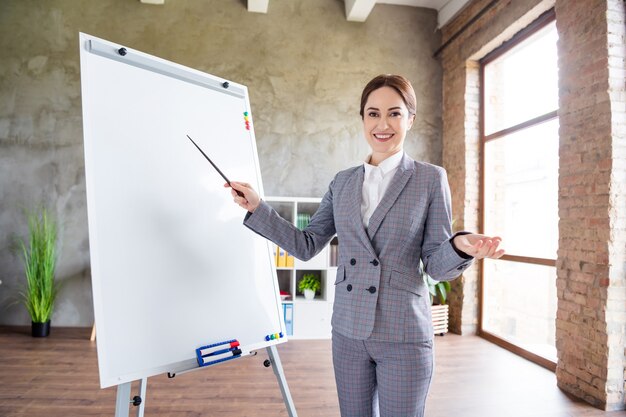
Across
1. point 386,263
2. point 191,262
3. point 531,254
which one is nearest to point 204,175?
point 191,262

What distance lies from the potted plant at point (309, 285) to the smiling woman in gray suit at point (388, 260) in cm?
298

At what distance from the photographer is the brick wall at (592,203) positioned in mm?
2531

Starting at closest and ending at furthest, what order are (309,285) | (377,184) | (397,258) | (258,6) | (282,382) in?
(397,258), (377,184), (282,382), (309,285), (258,6)

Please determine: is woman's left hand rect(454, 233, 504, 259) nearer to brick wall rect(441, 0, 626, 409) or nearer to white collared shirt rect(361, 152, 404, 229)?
white collared shirt rect(361, 152, 404, 229)

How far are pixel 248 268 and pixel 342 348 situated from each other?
2.09 feet

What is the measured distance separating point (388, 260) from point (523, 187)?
10.5ft

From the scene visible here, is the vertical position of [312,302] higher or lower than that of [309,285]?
lower

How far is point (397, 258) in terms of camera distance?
119 centimetres

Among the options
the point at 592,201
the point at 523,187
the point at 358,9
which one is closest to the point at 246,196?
the point at 592,201

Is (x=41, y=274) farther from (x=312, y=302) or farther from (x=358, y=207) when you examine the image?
(x=358, y=207)

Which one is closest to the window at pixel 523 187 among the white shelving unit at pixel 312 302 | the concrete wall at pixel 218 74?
the concrete wall at pixel 218 74

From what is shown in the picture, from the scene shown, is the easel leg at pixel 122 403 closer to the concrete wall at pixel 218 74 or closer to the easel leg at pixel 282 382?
the easel leg at pixel 282 382

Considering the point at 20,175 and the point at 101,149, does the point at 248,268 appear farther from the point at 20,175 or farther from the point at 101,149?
the point at 20,175

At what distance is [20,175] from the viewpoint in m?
4.27
